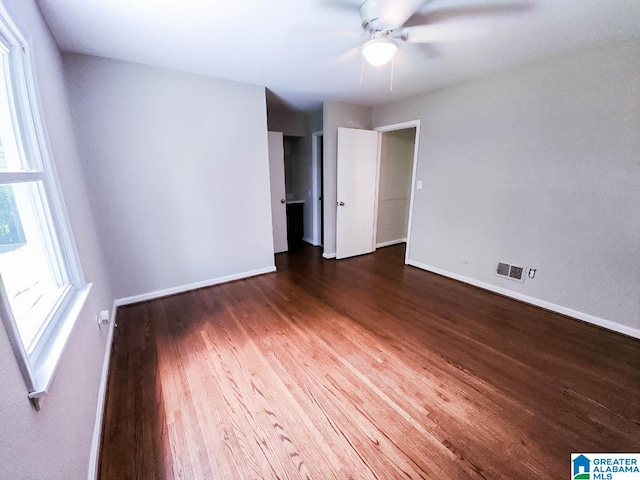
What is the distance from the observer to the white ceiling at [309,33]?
159cm

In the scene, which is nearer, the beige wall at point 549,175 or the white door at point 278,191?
the beige wall at point 549,175

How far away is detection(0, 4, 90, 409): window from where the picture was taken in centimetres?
102

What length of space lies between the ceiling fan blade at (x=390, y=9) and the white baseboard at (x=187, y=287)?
114 inches

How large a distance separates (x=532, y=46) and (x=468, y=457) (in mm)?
2993

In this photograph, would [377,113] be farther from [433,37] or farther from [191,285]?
[191,285]

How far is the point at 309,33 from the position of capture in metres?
1.88

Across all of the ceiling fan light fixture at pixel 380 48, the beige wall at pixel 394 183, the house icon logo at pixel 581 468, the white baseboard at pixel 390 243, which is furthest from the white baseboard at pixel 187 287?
the house icon logo at pixel 581 468

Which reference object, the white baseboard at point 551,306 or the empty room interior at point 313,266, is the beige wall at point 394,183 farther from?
the white baseboard at point 551,306

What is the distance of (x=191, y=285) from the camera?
3023mm

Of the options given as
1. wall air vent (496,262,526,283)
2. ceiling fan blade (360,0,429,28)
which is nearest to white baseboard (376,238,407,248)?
wall air vent (496,262,526,283)

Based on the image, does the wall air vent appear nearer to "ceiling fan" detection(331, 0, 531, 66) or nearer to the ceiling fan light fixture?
"ceiling fan" detection(331, 0, 531, 66)

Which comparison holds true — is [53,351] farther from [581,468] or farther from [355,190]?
[355,190]

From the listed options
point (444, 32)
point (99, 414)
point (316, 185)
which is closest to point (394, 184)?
point (316, 185)

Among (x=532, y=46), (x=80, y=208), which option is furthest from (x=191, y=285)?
(x=532, y=46)
